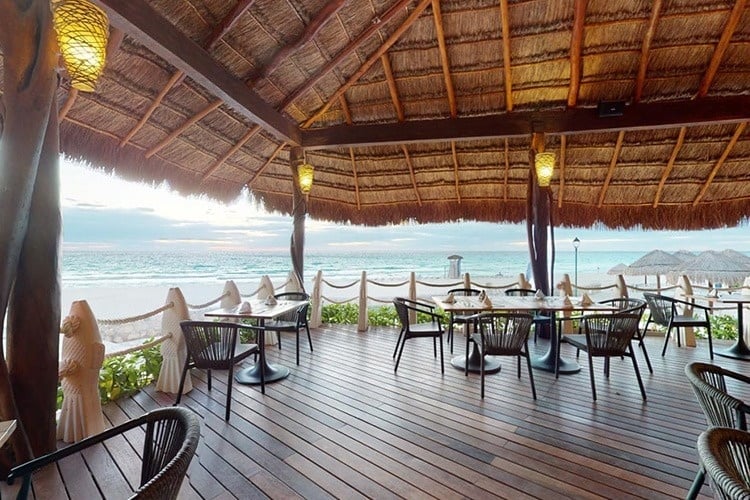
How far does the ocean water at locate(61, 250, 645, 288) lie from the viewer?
19.1 meters

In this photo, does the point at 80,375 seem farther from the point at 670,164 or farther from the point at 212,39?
the point at 670,164

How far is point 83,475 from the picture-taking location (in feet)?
6.56

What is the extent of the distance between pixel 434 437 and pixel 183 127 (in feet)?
13.7

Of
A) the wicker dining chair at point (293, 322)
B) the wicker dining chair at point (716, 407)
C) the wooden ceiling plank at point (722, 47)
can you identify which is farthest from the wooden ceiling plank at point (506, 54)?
the wicker dining chair at point (716, 407)

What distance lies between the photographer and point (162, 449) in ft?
3.86

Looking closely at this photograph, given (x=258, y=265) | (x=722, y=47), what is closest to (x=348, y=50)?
(x=722, y=47)

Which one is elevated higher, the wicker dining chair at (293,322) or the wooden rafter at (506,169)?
the wooden rafter at (506,169)

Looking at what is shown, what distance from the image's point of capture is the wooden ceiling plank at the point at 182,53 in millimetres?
2396

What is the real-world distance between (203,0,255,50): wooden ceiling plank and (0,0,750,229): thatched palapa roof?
0.6 inches

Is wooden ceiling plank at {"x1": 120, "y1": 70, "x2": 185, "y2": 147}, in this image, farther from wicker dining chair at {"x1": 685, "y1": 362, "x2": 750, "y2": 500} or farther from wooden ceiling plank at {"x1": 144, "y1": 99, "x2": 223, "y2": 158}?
wicker dining chair at {"x1": 685, "y1": 362, "x2": 750, "y2": 500}

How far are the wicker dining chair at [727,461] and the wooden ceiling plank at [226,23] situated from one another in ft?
12.7

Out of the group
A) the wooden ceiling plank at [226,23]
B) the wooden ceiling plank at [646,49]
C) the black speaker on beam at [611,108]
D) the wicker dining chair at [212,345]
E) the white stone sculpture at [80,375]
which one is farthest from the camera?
the black speaker on beam at [611,108]

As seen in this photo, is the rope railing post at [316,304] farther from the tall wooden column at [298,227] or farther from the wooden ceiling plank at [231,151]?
the wooden ceiling plank at [231,151]

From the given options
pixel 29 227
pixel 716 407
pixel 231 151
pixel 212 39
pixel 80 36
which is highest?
pixel 212 39
